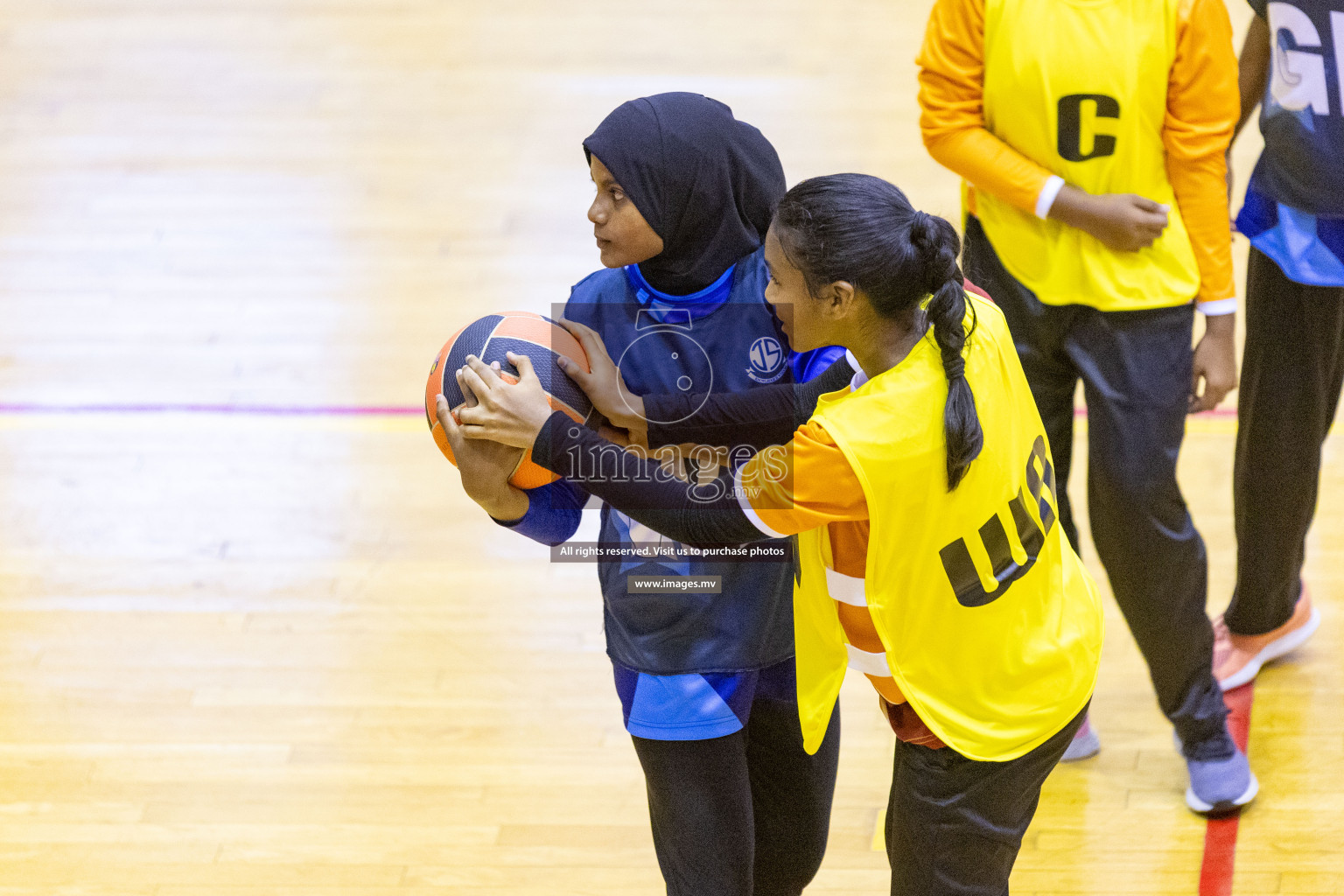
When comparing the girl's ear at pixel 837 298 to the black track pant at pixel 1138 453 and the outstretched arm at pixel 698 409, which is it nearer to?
the outstretched arm at pixel 698 409

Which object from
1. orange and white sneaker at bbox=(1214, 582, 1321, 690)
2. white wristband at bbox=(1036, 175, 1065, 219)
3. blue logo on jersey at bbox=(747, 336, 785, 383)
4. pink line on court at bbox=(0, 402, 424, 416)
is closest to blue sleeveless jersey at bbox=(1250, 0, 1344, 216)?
white wristband at bbox=(1036, 175, 1065, 219)

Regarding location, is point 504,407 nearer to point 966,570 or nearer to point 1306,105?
point 966,570

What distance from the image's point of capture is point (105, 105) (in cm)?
605

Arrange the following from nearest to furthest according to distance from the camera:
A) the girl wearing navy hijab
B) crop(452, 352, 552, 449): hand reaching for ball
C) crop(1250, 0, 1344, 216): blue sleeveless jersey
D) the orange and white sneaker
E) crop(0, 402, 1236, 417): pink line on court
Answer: crop(452, 352, 552, 449): hand reaching for ball → the girl wearing navy hijab → crop(1250, 0, 1344, 216): blue sleeveless jersey → the orange and white sneaker → crop(0, 402, 1236, 417): pink line on court

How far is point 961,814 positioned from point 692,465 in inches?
23.7

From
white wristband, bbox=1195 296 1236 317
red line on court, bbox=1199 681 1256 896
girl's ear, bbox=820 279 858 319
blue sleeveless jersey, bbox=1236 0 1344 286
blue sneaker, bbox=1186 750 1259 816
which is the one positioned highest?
girl's ear, bbox=820 279 858 319

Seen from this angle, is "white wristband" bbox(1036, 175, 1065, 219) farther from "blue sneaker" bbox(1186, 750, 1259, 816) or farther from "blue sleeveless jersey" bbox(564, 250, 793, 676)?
"blue sneaker" bbox(1186, 750, 1259, 816)

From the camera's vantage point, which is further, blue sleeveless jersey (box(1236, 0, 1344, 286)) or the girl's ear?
blue sleeveless jersey (box(1236, 0, 1344, 286))

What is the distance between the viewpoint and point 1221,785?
2725 mm

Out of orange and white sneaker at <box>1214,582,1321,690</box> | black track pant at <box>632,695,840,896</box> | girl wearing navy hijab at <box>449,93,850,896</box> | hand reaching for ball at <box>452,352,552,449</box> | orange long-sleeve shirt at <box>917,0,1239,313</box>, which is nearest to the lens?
hand reaching for ball at <box>452,352,552,449</box>

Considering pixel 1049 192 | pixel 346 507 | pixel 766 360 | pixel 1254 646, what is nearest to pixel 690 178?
pixel 766 360

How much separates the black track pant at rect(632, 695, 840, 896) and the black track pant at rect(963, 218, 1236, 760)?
2.53 feet

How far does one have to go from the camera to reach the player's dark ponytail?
5.44ft

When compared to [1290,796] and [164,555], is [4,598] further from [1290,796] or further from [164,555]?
[1290,796]
